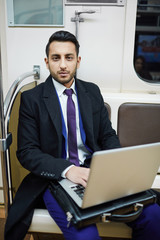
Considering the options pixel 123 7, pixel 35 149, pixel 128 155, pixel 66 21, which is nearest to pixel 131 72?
pixel 123 7

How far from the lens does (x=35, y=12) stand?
195 cm

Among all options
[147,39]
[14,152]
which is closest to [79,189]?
[14,152]

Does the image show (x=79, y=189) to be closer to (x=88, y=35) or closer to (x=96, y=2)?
(x=88, y=35)

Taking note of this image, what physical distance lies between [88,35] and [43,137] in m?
1.05

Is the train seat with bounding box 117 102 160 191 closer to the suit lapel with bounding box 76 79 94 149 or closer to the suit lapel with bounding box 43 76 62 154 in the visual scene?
the suit lapel with bounding box 76 79 94 149

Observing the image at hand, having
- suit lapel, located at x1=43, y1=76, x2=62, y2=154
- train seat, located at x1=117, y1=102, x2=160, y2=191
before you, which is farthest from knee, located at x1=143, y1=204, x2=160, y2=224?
train seat, located at x1=117, y1=102, x2=160, y2=191

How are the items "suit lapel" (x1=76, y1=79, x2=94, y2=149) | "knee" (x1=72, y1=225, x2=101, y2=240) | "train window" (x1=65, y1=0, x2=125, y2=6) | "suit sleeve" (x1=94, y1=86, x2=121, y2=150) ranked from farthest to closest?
1. "train window" (x1=65, y1=0, x2=125, y2=6)
2. "suit sleeve" (x1=94, y1=86, x2=121, y2=150)
3. "suit lapel" (x1=76, y1=79, x2=94, y2=149)
4. "knee" (x1=72, y1=225, x2=101, y2=240)

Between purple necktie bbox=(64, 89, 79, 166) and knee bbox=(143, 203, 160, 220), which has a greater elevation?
purple necktie bbox=(64, 89, 79, 166)

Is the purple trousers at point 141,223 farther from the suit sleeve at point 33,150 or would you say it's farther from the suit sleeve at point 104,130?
the suit sleeve at point 104,130

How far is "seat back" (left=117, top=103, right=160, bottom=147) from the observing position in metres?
1.93

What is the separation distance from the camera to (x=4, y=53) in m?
2.08

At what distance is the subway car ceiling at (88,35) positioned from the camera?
1.92 meters

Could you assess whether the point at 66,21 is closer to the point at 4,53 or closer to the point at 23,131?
the point at 4,53

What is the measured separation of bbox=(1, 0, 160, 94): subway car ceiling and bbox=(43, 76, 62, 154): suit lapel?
25.1 inches
